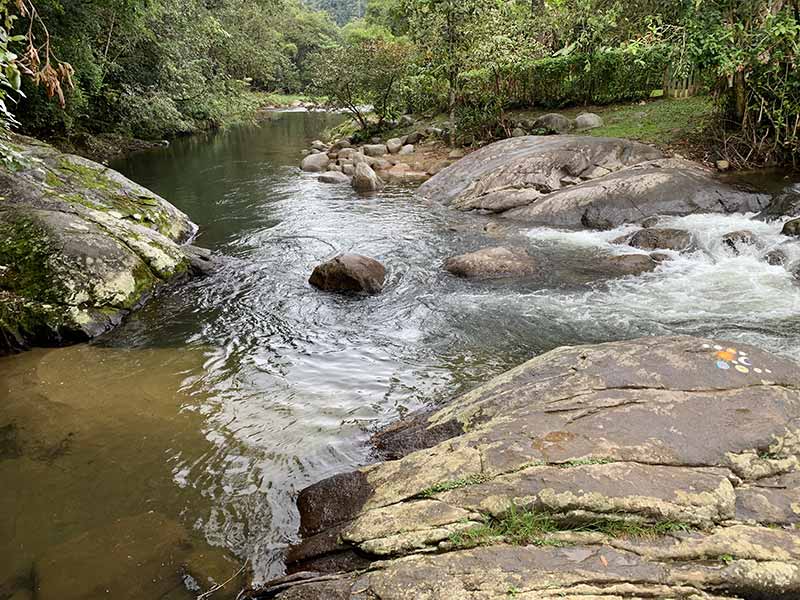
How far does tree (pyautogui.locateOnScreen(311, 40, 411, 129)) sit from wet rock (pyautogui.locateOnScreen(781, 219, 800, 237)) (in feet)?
53.8

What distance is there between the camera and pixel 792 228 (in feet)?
29.7

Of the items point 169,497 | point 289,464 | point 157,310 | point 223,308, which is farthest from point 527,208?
point 169,497

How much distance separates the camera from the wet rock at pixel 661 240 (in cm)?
934

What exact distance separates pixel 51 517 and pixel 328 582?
7.76 ft

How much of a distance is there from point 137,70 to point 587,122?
1735 centimetres

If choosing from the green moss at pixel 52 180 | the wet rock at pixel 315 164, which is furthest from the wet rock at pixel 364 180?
the green moss at pixel 52 180

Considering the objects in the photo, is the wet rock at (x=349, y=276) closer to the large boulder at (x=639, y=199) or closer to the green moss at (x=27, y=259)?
the green moss at (x=27, y=259)

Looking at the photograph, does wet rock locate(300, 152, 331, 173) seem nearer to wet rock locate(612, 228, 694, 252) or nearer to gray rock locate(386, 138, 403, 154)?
gray rock locate(386, 138, 403, 154)

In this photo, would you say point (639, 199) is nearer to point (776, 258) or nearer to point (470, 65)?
point (776, 258)

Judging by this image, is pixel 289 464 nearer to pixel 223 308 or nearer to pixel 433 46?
pixel 223 308

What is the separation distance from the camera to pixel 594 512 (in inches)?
118

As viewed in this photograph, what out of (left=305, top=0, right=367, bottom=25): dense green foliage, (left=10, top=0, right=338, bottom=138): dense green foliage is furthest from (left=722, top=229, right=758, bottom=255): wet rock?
(left=305, top=0, right=367, bottom=25): dense green foliage

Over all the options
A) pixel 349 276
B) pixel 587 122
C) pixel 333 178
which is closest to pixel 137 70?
pixel 333 178

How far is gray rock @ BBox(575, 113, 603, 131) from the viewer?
1692 cm
